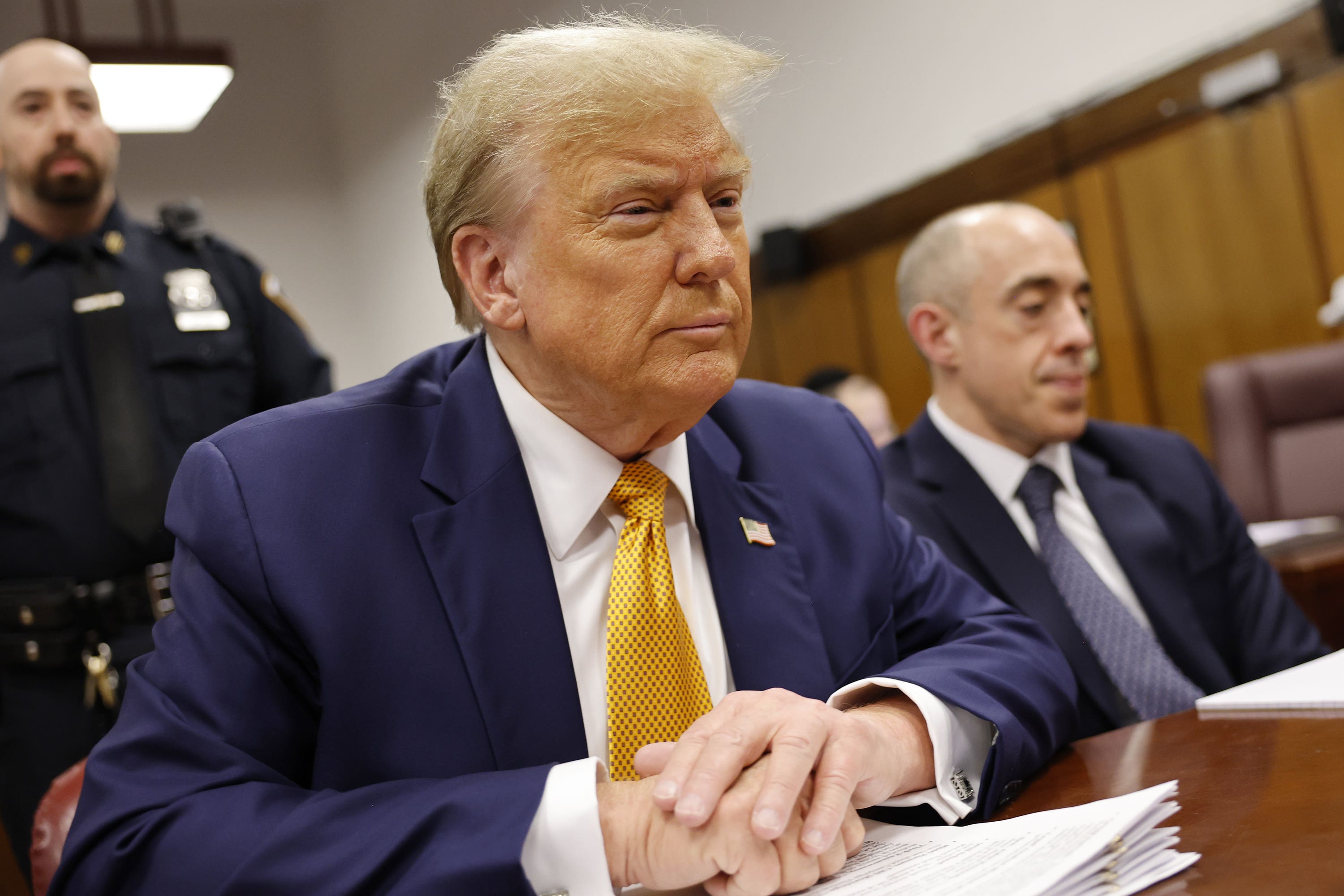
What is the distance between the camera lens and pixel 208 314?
2.66 m

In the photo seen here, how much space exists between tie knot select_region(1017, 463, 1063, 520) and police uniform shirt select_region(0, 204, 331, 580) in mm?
1562

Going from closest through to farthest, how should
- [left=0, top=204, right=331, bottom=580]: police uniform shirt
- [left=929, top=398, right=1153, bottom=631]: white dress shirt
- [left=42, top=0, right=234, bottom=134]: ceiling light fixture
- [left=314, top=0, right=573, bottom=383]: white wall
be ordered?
[left=929, top=398, right=1153, bottom=631]: white dress shirt, [left=0, top=204, right=331, bottom=580]: police uniform shirt, [left=42, top=0, right=234, bottom=134]: ceiling light fixture, [left=314, top=0, right=573, bottom=383]: white wall

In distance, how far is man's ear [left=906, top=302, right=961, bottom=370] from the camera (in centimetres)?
247

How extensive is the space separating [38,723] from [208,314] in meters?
0.94

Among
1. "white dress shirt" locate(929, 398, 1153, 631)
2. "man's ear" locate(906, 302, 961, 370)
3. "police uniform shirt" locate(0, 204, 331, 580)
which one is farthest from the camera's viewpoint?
"man's ear" locate(906, 302, 961, 370)

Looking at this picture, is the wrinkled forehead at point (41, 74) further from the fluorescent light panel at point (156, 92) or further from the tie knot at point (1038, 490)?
the fluorescent light panel at point (156, 92)

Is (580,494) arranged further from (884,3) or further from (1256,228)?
(884,3)

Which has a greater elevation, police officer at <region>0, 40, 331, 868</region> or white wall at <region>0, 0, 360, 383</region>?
white wall at <region>0, 0, 360, 383</region>

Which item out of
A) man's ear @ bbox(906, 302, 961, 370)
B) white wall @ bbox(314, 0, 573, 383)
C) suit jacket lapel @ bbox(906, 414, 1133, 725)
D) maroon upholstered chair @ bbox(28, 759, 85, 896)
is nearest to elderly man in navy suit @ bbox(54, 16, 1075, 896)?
maroon upholstered chair @ bbox(28, 759, 85, 896)

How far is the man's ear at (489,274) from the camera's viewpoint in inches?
53.6

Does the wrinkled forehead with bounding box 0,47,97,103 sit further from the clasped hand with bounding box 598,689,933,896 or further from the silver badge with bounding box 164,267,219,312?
the clasped hand with bounding box 598,689,933,896

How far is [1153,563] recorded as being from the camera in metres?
2.13

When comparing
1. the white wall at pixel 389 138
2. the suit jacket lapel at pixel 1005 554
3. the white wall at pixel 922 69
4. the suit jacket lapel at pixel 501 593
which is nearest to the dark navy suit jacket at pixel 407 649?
the suit jacket lapel at pixel 501 593

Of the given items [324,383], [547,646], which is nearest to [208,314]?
[324,383]
